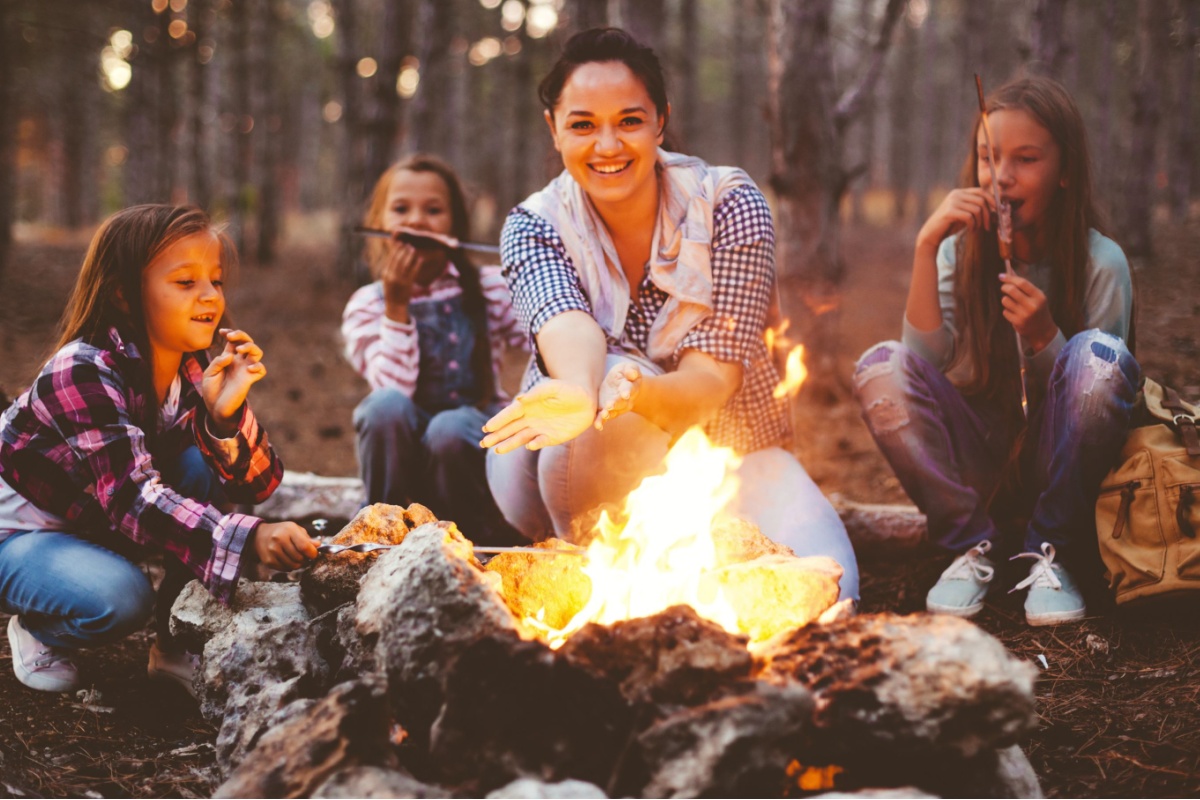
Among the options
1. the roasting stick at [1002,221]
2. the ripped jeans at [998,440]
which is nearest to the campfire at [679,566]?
the ripped jeans at [998,440]

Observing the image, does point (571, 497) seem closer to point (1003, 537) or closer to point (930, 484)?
point (930, 484)

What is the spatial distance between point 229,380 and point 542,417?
41.4 inches

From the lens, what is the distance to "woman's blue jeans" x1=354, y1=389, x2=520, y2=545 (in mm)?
3619

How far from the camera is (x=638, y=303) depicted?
3.31m

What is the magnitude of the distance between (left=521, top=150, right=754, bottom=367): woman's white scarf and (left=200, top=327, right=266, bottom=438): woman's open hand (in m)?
1.12

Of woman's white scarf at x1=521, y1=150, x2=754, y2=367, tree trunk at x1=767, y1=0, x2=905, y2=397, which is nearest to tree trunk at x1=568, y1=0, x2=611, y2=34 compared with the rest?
tree trunk at x1=767, y1=0, x2=905, y2=397

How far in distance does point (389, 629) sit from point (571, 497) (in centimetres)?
103

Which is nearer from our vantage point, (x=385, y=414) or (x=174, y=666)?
(x=174, y=666)

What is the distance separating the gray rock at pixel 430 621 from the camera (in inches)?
79.6

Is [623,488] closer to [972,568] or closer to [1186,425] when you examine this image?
[972,568]

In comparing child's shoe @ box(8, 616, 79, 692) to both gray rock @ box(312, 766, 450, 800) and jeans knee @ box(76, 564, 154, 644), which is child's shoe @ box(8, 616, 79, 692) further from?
gray rock @ box(312, 766, 450, 800)

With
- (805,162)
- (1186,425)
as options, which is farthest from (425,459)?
(805,162)

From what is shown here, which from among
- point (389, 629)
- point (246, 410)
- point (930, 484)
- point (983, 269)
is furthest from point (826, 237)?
point (389, 629)

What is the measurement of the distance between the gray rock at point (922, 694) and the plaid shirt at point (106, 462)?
167 centimetres
